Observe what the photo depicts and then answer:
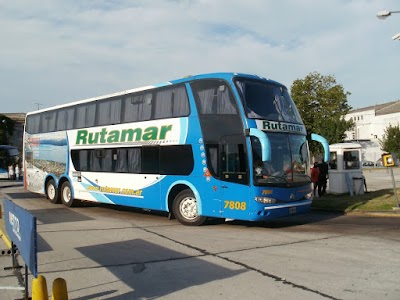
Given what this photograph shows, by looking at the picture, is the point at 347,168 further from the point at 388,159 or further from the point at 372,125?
the point at 372,125

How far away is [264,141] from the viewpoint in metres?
9.09

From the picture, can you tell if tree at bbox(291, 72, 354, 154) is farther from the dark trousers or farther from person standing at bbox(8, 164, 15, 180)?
person standing at bbox(8, 164, 15, 180)

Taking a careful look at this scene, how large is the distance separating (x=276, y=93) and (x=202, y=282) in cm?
636

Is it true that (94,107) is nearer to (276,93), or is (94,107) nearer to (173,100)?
(173,100)

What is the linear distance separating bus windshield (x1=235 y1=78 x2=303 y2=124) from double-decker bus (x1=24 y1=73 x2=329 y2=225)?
30 millimetres

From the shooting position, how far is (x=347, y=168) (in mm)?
17422

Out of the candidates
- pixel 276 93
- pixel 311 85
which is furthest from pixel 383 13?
pixel 311 85

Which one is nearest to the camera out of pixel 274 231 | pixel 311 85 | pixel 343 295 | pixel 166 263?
pixel 343 295

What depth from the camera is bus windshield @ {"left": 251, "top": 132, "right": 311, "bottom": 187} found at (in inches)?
376

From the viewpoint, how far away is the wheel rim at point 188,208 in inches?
427

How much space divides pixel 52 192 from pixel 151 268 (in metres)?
11.6

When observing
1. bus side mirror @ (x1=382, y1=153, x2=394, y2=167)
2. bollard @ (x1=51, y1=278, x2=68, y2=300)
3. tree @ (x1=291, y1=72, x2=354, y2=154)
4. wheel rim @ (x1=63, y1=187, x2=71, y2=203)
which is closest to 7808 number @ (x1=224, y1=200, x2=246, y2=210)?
bollard @ (x1=51, y1=278, x2=68, y2=300)

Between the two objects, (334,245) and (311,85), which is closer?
(334,245)

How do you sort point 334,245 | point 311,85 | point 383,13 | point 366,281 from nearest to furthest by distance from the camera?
point 366,281 → point 334,245 → point 383,13 → point 311,85
